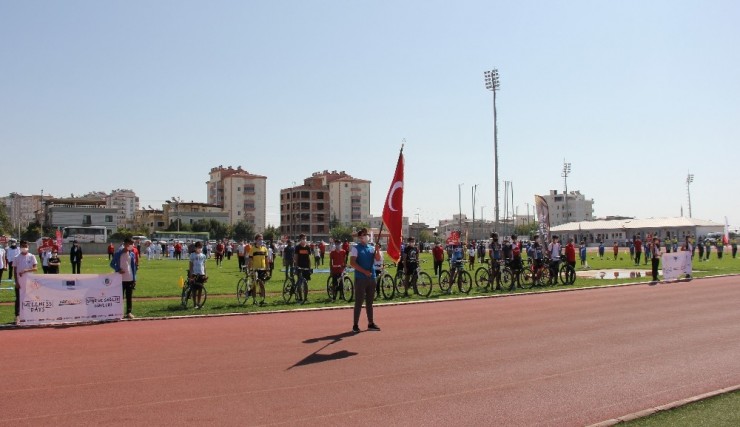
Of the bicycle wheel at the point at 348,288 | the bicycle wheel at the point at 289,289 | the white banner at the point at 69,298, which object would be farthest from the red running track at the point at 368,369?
the bicycle wheel at the point at 348,288

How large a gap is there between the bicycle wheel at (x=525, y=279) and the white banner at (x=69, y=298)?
47.4ft

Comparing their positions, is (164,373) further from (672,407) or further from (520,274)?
(520,274)

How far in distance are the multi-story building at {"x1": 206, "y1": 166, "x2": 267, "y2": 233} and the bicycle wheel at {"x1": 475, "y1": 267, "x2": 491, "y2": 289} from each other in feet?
394

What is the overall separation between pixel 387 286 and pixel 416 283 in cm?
104

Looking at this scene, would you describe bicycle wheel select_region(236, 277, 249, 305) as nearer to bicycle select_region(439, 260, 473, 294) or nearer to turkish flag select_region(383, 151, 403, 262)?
turkish flag select_region(383, 151, 403, 262)

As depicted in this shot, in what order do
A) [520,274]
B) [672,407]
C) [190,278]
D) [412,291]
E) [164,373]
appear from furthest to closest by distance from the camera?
[520,274]
[412,291]
[190,278]
[164,373]
[672,407]

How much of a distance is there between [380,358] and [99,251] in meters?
69.1

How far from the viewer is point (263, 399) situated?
23.5 ft

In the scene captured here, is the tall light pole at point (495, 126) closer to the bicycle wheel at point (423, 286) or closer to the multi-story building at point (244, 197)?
the bicycle wheel at point (423, 286)

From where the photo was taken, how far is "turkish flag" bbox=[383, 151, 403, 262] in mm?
14914

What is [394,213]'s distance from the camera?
15.0 m

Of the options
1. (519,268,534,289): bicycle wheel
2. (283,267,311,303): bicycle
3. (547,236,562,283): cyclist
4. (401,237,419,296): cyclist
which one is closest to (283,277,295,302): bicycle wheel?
(283,267,311,303): bicycle

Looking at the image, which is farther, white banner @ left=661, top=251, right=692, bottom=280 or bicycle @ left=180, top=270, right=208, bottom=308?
white banner @ left=661, top=251, right=692, bottom=280

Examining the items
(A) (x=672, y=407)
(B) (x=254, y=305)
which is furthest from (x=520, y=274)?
(A) (x=672, y=407)
